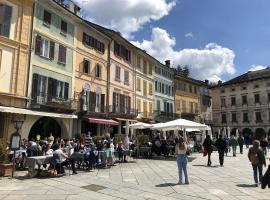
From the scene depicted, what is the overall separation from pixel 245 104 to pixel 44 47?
43307 mm

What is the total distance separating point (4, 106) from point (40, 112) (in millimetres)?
2470

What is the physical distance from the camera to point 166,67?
135 ft

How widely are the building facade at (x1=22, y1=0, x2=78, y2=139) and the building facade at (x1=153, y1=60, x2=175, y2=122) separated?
1648 centimetres

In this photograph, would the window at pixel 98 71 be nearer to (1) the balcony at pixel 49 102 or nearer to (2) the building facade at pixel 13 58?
(1) the balcony at pixel 49 102

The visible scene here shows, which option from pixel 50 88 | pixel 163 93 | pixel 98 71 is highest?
pixel 163 93

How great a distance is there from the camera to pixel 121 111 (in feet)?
95.9

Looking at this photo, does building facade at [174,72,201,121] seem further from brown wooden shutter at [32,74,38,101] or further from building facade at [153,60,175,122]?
brown wooden shutter at [32,74,38,101]

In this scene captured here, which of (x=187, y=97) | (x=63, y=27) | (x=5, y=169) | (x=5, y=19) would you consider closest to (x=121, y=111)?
(x=63, y=27)

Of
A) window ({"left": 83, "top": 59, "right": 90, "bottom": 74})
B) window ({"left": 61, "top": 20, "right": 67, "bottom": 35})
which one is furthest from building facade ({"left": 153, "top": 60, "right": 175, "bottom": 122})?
window ({"left": 61, "top": 20, "right": 67, "bottom": 35})

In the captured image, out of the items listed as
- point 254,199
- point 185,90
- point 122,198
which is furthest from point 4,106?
point 185,90

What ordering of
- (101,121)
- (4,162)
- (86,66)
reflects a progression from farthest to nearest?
(86,66) < (101,121) < (4,162)

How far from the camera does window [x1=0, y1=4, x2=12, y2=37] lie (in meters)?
17.3

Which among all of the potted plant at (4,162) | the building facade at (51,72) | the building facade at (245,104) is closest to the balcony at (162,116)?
the building facade at (51,72)

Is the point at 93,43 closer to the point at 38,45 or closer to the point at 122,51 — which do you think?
the point at 122,51
